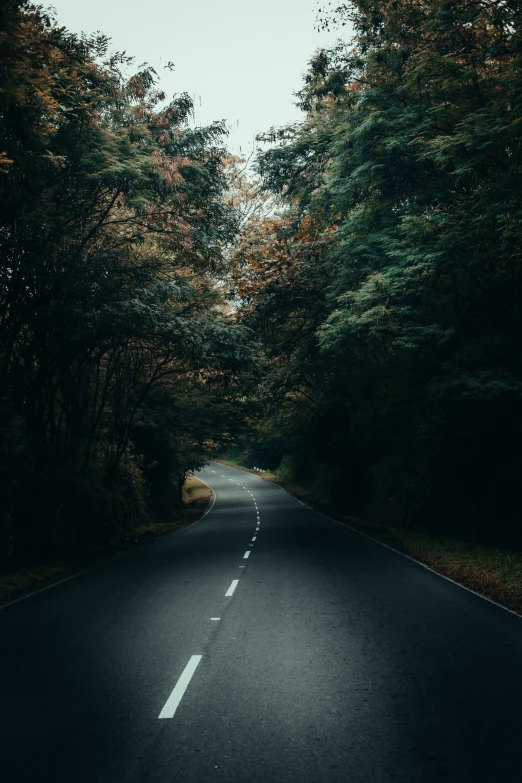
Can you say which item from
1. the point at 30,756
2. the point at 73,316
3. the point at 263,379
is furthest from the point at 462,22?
the point at 263,379

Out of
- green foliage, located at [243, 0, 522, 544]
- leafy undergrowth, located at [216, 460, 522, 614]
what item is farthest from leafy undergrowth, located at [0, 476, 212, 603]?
green foliage, located at [243, 0, 522, 544]

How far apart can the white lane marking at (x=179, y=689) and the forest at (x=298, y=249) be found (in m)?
6.48

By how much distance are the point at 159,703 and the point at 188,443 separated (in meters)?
32.6

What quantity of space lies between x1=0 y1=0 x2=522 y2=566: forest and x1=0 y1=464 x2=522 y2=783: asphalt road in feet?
19.1

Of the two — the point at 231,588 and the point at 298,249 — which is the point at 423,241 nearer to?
the point at 298,249

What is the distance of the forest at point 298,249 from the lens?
12.2 m

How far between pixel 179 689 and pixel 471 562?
8513mm

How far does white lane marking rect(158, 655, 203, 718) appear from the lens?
17.4ft

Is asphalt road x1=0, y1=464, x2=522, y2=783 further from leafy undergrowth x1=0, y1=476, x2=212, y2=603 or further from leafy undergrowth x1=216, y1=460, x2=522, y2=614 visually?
leafy undergrowth x1=0, y1=476, x2=212, y2=603

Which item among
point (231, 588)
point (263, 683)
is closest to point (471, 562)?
point (231, 588)

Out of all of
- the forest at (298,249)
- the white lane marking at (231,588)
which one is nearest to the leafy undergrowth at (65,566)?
the forest at (298,249)

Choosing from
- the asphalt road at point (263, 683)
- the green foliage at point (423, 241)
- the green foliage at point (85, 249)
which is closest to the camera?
the asphalt road at point (263, 683)

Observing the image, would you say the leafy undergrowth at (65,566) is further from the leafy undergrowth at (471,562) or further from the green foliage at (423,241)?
the green foliage at (423,241)

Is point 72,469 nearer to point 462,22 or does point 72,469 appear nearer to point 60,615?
point 60,615
